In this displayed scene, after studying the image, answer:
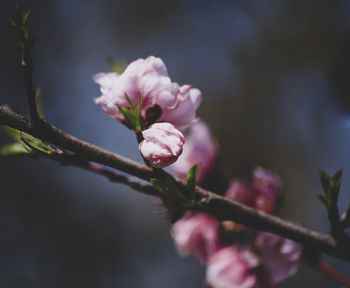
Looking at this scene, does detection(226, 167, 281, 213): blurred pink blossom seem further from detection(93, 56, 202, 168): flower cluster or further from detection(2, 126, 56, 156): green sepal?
detection(2, 126, 56, 156): green sepal

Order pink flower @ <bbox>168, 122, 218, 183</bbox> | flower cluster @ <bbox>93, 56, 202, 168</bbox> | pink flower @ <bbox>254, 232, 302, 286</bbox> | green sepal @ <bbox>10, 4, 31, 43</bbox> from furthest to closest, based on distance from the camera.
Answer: pink flower @ <bbox>168, 122, 218, 183</bbox> → pink flower @ <bbox>254, 232, 302, 286</bbox> → flower cluster @ <bbox>93, 56, 202, 168</bbox> → green sepal @ <bbox>10, 4, 31, 43</bbox>

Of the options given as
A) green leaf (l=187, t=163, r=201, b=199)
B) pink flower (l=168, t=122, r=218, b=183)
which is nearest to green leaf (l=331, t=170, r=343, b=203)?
green leaf (l=187, t=163, r=201, b=199)

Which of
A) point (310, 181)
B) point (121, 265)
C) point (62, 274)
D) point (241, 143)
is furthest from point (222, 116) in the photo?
point (62, 274)

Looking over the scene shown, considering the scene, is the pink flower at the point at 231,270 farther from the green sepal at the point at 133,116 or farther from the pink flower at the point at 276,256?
the green sepal at the point at 133,116

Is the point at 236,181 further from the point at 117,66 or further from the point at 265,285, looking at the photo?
the point at 117,66

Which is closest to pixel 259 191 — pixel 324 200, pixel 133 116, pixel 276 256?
pixel 276 256

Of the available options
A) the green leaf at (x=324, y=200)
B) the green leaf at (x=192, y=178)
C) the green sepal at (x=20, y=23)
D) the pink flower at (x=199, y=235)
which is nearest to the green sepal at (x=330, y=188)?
the green leaf at (x=324, y=200)

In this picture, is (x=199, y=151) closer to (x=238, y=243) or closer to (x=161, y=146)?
(x=238, y=243)
